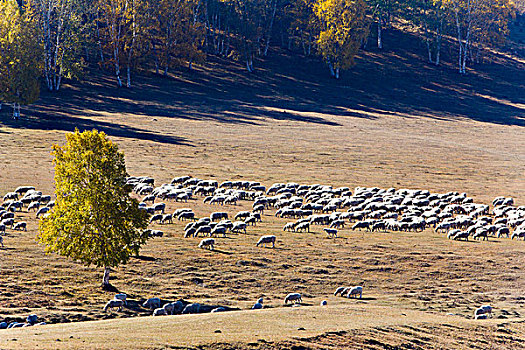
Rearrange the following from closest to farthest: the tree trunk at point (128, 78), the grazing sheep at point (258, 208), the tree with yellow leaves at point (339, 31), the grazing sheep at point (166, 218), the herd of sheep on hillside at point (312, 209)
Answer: the herd of sheep on hillside at point (312, 209), the grazing sheep at point (166, 218), the grazing sheep at point (258, 208), the tree trunk at point (128, 78), the tree with yellow leaves at point (339, 31)

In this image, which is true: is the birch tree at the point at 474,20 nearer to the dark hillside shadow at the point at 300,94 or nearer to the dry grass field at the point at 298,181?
the dark hillside shadow at the point at 300,94

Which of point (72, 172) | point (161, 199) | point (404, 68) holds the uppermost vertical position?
point (404, 68)

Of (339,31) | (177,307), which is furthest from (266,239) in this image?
(339,31)

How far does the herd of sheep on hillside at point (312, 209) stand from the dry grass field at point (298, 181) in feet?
3.93

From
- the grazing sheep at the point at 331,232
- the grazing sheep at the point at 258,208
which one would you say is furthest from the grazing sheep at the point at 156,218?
the grazing sheep at the point at 331,232

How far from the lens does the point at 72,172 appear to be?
29312mm

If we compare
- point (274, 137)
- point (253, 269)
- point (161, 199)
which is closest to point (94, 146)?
point (253, 269)

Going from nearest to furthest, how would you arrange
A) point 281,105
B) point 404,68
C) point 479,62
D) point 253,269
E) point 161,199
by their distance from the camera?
point 253,269 → point 161,199 → point 281,105 → point 404,68 → point 479,62

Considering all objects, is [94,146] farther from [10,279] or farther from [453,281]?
[453,281]

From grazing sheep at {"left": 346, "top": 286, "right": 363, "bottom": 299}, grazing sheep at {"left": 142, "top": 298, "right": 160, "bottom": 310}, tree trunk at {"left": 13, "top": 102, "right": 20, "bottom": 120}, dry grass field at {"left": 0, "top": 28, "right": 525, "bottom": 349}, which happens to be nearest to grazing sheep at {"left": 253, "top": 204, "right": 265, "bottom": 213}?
dry grass field at {"left": 0, "top": 28, "right": 525, "bottom": 349}

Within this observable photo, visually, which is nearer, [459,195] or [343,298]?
[343,298]

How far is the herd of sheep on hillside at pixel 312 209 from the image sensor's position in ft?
138

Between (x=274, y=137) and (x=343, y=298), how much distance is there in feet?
186

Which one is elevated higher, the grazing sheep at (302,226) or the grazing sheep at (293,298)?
the grazing sheep at (302,226)
